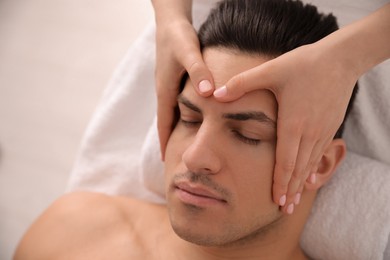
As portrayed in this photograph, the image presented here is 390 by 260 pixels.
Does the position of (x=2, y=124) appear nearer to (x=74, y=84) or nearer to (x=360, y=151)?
(x=74, y=84)

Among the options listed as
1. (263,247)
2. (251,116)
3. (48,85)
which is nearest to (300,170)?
(251,116)

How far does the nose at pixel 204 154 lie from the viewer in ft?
2.76

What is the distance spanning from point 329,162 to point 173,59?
440 millimetres

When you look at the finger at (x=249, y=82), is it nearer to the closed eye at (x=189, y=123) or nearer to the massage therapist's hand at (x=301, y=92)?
the massage therapist's hand at (x=301, y=92)

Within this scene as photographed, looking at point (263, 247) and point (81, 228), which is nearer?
point (263, 247)

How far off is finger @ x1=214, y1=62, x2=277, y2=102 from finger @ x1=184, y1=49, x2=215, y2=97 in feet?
0.12

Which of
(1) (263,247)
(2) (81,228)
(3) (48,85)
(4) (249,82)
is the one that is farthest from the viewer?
(3) (48,85)

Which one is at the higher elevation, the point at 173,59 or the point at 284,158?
the point at 173,59

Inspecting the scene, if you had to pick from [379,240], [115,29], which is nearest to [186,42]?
[379,240]

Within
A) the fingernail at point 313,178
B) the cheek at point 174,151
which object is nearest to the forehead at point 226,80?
the cheek at point 174,151

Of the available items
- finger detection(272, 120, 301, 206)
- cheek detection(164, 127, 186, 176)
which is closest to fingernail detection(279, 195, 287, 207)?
finger detection(272, 120, 301, 206)

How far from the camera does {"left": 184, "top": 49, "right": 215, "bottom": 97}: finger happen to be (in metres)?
0.85

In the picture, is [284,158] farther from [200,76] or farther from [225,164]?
[200,76]

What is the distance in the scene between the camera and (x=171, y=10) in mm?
1054
